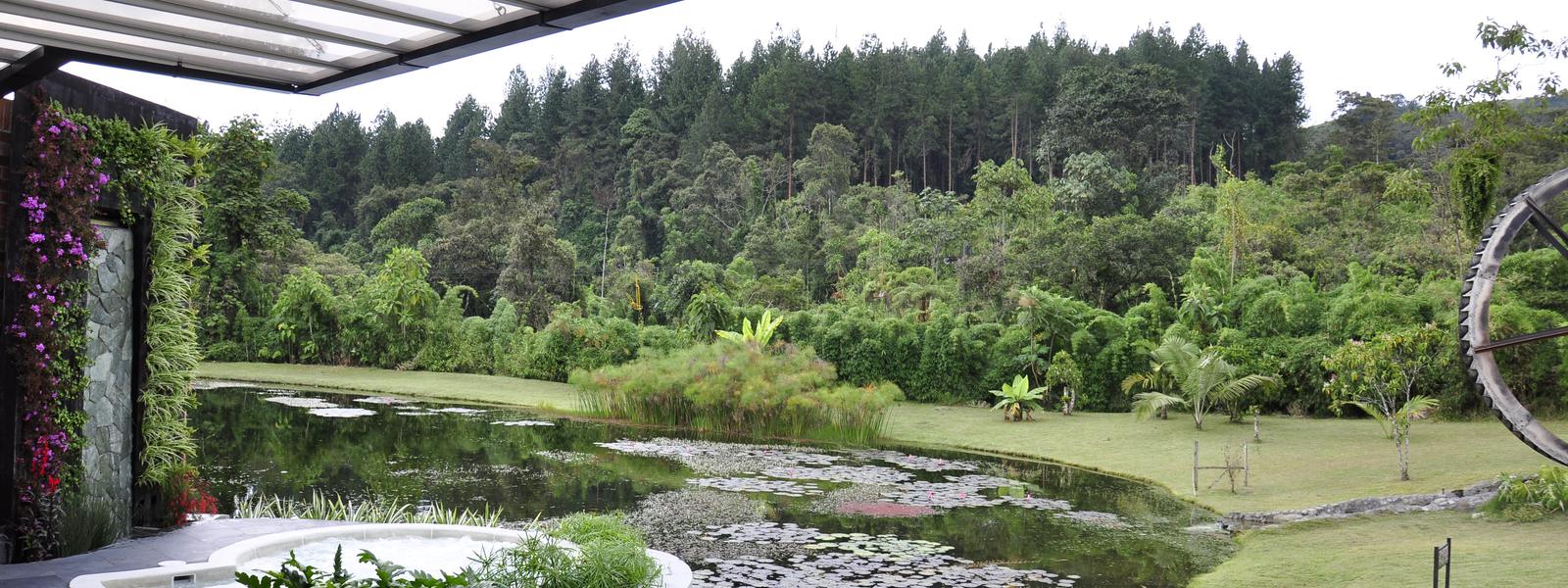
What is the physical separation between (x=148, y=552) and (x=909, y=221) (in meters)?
24.9

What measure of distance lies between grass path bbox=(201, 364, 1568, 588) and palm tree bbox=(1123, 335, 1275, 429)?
0.32 metres

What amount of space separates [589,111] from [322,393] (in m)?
30.2

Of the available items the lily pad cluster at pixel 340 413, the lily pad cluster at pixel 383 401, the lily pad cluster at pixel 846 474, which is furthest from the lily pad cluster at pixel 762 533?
the lily pad cluster at pixel 383 401

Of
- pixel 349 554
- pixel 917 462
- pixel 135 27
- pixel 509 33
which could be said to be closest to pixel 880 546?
pixel 349 554

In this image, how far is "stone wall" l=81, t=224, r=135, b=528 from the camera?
6.44 metres

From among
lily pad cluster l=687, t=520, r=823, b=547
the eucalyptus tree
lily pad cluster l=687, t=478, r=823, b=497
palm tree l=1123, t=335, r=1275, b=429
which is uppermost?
the eucalyptus tree

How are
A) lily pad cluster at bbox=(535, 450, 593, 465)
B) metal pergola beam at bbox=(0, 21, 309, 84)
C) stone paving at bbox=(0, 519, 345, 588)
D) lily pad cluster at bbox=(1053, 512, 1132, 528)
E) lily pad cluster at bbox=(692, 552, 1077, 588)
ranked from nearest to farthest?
metal pergola beam at bbox=(0, 21, 309, 84) → stone paving at bbox=(0, 519, 345, 588) → lily pad cluster at bbox=(692, 552, 1077, 588) → lily pad cluster at bbox=(1053, 512, 1132, 528) → lily pad cluster at bbox=(535, 450, 593, 465)

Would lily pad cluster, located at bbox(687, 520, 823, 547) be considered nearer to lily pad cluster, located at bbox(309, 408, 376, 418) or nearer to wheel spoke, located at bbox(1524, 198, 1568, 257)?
wheel spoke, located at bbox(1524, 198, 1568, 257)

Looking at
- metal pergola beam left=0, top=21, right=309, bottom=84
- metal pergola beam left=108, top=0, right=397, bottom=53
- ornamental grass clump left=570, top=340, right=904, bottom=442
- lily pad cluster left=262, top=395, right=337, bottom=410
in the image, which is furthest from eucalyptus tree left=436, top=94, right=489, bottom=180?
metal pergola beam left=108, top=0, right=397, bottom=53

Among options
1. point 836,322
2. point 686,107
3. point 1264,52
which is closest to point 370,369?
point 836,322

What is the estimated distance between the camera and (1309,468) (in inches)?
456

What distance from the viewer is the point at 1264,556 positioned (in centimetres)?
828

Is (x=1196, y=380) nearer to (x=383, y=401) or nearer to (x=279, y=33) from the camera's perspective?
(x=279, y=33)

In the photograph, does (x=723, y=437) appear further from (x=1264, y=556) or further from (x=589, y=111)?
(x=589, y=111)
